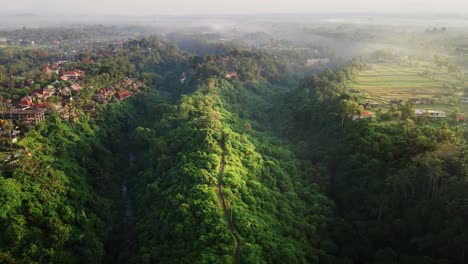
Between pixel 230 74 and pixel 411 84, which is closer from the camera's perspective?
pixel 411 84

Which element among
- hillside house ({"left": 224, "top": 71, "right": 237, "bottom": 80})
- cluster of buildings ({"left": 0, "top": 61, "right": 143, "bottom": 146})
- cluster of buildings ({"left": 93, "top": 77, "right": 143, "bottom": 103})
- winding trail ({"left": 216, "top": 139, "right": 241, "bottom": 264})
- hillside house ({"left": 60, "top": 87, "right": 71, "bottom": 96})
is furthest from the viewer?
hillside house ({"left": 224, "top": 71, "right": 237, "bottom": 80})

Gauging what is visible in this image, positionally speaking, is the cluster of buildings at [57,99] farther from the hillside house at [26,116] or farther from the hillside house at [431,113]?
the hillside house at [431,113]

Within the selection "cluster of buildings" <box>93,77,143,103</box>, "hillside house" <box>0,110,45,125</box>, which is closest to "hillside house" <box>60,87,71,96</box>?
"cluster of buildings" <box>93,77,143,103</box>

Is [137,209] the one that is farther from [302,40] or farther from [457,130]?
[302,40]

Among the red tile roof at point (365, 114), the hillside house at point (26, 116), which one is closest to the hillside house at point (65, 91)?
the hillside house at point (26, 116)

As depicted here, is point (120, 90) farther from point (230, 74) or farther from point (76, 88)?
point (230, 74)

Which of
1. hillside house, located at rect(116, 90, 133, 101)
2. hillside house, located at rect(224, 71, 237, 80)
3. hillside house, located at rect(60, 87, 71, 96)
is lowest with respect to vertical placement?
hillside house, located at rect(116, 90, 133, 101)

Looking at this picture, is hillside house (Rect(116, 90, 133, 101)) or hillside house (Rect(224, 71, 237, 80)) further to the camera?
hillside house (Rect(224, 71, 237, 80))

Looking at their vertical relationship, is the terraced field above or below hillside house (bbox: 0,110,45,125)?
above

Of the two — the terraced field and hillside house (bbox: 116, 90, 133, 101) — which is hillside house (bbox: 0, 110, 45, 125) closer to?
hillside house (bbox: 116, 90, 133, 101)

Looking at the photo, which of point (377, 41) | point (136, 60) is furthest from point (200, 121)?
point (377, 41)

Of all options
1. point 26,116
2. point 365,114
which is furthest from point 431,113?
point 26,116

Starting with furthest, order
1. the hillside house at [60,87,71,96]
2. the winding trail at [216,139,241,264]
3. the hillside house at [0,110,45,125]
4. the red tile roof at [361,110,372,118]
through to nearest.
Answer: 1. the hillside house at [60,87,71,96]
2. the red tile roof at [361,110,372,118]
3. the hillside house at [0,110,45,125]
4. the winding trail at [216,139,241,264]
